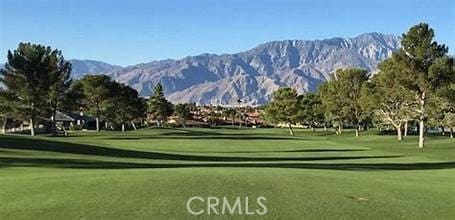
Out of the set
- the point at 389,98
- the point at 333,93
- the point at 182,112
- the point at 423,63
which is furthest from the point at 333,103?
the point at 182,112

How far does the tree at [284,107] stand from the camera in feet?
388

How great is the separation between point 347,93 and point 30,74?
51196 mm

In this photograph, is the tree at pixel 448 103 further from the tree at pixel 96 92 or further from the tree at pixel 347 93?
the tree at pixel 96 92

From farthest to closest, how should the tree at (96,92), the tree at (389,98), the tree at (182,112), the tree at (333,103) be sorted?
the tree at (182,112), the tree at (96,92), the tree at (333,103), the tree at (389,98)

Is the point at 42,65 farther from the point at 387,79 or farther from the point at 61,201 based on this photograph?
the point at 61,201

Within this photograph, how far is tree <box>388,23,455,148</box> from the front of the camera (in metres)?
62.4

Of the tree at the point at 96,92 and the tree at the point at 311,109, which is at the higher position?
the tree at the point at 96,92

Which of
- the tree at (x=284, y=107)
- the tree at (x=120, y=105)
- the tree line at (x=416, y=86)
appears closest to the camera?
the tree line at (x=416, y=86)

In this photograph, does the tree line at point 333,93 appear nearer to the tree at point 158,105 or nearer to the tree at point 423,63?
the tree at point 423,63

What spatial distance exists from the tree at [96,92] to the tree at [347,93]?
39826mm

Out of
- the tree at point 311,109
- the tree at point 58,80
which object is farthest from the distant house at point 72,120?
the tree at point 58,80

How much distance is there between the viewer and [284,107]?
11869 cm

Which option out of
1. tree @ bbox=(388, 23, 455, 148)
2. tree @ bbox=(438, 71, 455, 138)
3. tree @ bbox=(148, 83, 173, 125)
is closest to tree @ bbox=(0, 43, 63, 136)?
tree @ bbox=(388, 23, 455, 148)

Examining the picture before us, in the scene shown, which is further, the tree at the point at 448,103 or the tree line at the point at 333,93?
the tree line at the point at 333,93
